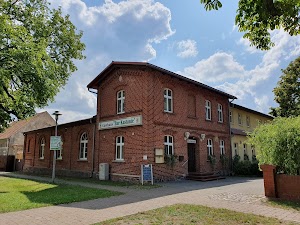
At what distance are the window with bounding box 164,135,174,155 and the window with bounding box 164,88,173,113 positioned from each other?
1.81m

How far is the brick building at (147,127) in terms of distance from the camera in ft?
53.6

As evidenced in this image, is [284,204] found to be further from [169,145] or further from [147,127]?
[169,145]

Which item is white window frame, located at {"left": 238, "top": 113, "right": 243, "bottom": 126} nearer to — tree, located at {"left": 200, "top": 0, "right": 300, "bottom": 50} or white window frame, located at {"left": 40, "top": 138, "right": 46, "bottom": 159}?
white window frame, located at {"left": 40, "top": 138, "right": 46, "bottom": 159}

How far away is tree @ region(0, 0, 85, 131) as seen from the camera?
1363 cm

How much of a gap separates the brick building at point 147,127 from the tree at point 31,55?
11.2 ft

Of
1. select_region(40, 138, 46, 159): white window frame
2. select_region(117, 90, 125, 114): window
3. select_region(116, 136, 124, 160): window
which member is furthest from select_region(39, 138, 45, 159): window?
select_region(117, 90, 125, 114): window

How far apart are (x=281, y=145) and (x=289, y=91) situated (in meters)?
24.9

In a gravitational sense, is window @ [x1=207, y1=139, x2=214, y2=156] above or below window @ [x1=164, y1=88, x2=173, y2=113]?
below

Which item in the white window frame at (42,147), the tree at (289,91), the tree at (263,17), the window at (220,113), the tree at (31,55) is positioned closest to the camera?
the tree at (263,17)

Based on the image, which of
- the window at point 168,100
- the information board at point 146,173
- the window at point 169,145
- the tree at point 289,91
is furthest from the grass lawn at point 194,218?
the tree at point 289,91

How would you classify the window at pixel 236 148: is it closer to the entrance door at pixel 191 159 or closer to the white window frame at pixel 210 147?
the white window frame at pixel 210 147

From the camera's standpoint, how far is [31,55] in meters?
13.8

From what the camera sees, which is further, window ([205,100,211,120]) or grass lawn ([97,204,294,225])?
window ([205,100,211,120])

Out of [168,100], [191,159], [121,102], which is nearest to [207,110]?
[191,159]
